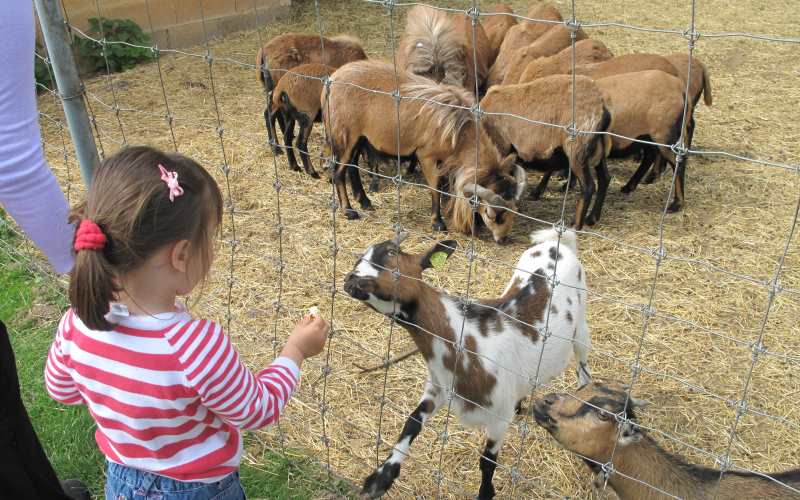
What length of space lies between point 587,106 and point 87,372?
4.68 m

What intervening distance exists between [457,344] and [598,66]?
183 inches

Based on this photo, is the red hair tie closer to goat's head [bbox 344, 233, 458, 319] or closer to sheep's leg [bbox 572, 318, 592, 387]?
goat's head [bbox 344, 233, 458, 319]

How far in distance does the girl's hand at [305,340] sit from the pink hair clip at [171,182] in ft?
1.89

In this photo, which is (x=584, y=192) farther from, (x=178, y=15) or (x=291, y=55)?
(x=178, y=15)

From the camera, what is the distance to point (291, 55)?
7.09m

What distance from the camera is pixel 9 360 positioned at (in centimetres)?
216

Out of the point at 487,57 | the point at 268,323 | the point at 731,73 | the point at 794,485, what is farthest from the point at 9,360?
the point at 731,73

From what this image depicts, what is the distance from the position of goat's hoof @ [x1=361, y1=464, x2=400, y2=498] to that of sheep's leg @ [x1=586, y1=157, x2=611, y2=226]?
359 centimetres

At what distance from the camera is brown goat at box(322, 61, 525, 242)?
18.5 ft

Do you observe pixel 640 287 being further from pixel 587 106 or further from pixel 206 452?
pixel 206 452

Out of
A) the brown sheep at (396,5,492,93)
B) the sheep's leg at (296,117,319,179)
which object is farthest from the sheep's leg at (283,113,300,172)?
the brown sheep at (396,5,492,93)

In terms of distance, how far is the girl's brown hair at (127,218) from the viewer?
1.59m

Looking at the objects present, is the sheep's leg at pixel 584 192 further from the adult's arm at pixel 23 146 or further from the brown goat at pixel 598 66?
the adult's arm at pixel 23 146

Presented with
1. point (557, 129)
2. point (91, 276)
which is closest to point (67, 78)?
point (91, 276)
